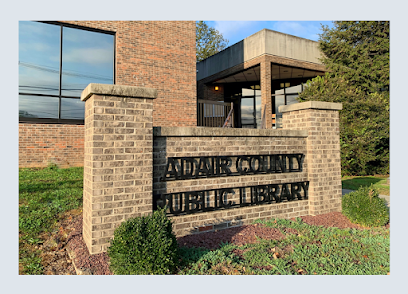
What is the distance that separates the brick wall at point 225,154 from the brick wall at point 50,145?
6408mm

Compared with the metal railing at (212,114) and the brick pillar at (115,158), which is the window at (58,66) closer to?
the metal railing at (212,114)

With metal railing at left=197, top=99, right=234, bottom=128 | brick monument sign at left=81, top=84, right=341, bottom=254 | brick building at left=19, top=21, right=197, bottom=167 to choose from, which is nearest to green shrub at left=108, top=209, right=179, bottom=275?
brick monument sign at left=81, top=84, right=341, bottom=254

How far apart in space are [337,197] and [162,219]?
4.98m

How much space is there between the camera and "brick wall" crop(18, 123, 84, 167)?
9.46 meters

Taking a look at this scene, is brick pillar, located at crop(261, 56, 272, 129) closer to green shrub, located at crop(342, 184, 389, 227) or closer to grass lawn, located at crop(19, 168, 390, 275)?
green shrub, located at crop(342, 184, 389, 227)

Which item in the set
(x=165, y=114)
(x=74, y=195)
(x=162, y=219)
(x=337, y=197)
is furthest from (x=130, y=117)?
(x=165, y=114)

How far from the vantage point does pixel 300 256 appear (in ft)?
13.1

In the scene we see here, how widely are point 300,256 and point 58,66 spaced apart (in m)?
10.2

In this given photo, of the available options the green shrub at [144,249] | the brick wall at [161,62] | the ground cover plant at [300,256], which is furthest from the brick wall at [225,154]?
the brick wall at [161,62]

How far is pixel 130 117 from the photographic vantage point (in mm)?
4371

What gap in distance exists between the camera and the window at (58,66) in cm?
984

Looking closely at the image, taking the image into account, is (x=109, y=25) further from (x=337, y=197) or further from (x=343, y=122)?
(x=343, y=122)

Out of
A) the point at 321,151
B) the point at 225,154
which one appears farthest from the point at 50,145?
the point at 321,151

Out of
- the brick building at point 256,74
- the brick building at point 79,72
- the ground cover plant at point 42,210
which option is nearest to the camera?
the ground cover plant at point 42,210
